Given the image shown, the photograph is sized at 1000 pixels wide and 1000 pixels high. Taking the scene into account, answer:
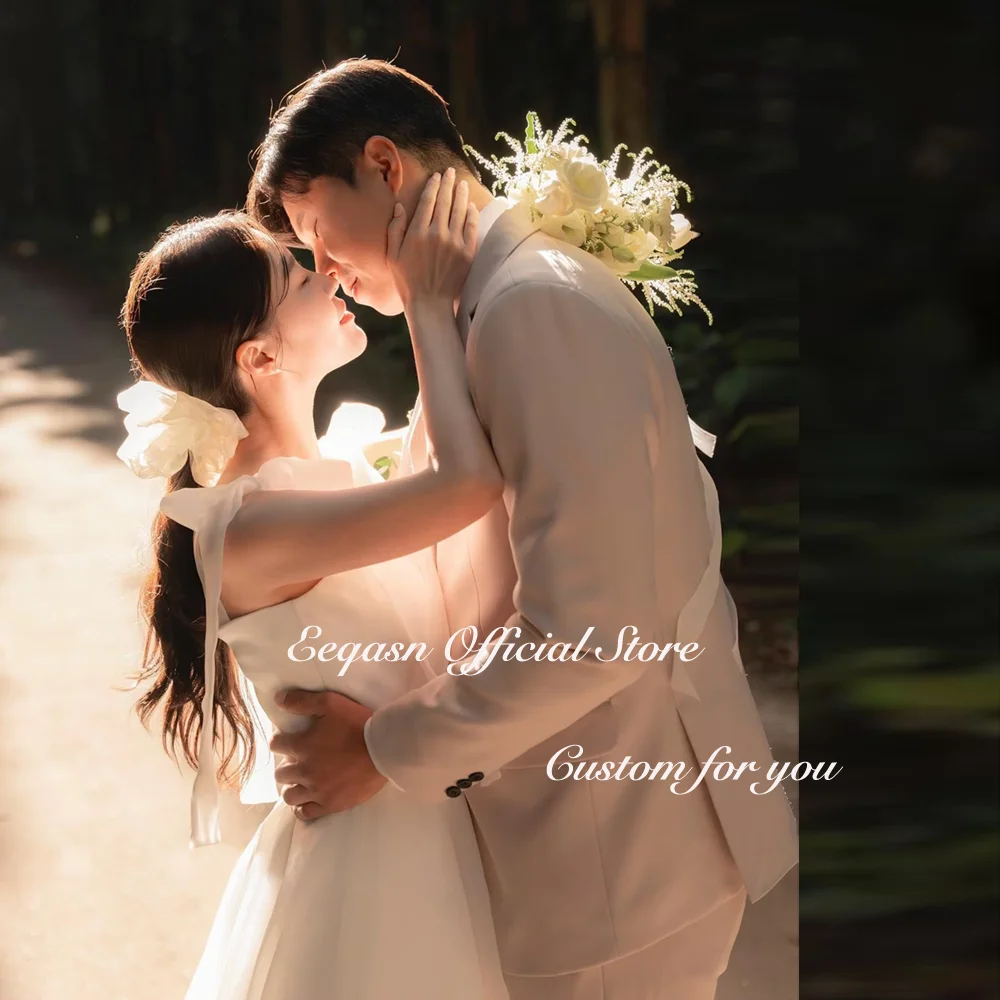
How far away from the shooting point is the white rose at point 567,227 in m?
1.83

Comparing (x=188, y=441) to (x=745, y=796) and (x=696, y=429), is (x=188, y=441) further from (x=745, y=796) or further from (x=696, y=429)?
(x=745, y=796)

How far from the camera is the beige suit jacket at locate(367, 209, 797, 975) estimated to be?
1575 millimetres

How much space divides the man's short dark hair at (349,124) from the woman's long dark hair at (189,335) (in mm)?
218

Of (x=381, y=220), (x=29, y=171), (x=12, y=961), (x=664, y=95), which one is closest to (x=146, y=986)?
(x=12, y=961)

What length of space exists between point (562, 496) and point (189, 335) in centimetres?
83

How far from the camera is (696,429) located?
7.17 feet

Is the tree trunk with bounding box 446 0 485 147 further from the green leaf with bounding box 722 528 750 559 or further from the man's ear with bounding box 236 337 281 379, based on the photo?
the man's ear with bounding box 236 337 281 379

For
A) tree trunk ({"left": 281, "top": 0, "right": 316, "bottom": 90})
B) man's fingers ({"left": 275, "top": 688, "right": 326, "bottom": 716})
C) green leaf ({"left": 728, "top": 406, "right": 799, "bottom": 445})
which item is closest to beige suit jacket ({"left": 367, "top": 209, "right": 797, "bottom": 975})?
→ man's fingers ({"left": 275, "top": 688, "right": 326, "bottom": 716})

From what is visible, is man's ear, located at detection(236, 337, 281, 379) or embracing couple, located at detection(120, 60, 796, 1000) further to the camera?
man's ear, located at detection(236, 337, 281, 379)

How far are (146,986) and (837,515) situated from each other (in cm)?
254

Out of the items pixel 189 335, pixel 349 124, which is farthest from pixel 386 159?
pixel 189 335

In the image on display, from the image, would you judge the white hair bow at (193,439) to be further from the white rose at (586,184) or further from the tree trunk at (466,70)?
the tree trunk at (466,70)

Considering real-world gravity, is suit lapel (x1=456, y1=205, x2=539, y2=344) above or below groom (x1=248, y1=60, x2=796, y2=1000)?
above

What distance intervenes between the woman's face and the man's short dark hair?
24 cm
